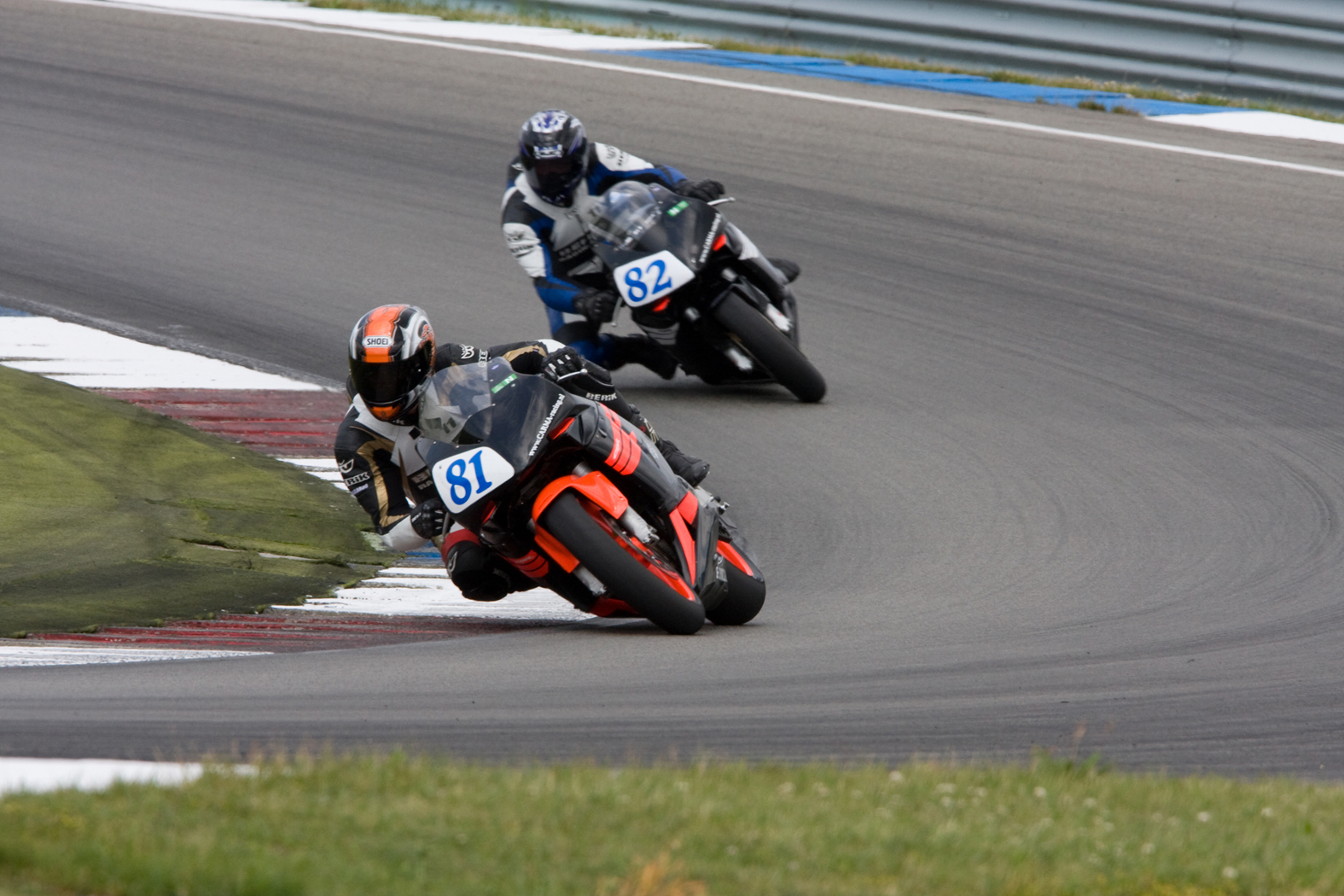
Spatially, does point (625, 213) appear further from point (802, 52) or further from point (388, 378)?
point (802, 52)

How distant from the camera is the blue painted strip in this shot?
51.3 feet

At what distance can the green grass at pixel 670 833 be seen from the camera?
11.0ft

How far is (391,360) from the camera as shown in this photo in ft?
21.6

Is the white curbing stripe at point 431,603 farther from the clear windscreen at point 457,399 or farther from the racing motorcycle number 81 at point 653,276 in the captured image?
the racing motorcycle number 81 at point 653,276

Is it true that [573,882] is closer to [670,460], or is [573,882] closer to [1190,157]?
[670,460]

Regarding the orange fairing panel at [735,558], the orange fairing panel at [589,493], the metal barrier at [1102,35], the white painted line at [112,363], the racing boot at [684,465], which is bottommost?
the white painted line at [112,363]

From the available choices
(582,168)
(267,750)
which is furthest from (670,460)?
(582,168)

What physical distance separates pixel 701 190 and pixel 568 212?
825mm

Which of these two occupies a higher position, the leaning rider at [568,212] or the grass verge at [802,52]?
the grass verge at [802,52]

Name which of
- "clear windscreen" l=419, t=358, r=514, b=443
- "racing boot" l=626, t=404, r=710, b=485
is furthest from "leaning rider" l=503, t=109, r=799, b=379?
"clear windscreen" l=419, t=358, r=514, b=443

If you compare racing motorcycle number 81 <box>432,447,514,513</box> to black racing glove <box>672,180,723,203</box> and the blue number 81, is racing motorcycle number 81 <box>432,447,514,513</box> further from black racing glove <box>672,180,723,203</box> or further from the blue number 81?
black racing glove <box>672,180,723,203</box>

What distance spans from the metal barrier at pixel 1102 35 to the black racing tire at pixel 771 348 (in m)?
6.79

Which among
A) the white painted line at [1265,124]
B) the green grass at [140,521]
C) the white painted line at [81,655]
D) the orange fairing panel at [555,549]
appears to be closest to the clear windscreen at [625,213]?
the green grass at [140,521]

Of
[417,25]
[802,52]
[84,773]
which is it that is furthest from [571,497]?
[417,25]
